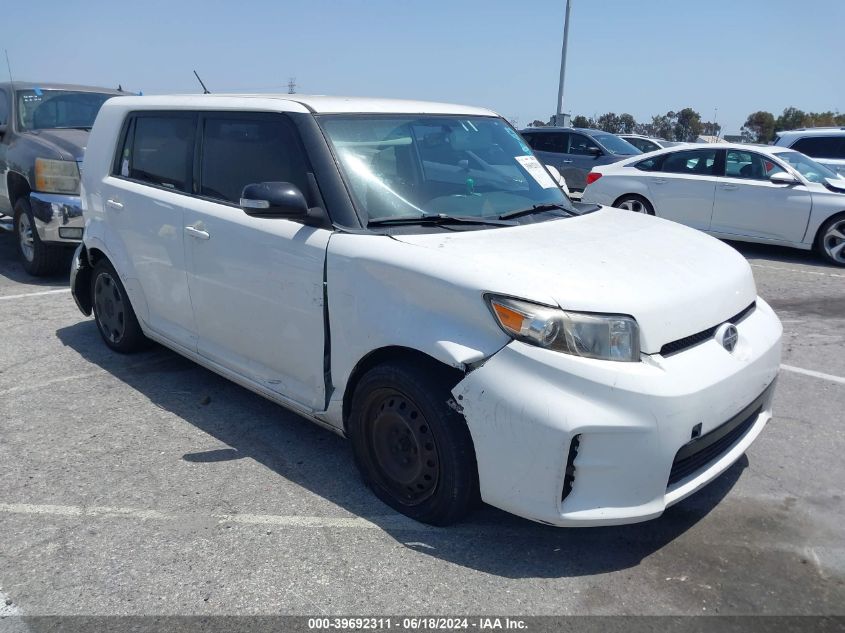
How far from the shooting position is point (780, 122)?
135 ft

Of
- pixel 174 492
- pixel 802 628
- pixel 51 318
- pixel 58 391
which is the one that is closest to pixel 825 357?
pixel 802 628

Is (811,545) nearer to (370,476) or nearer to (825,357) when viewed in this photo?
(370,476)

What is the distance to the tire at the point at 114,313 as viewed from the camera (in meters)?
5.30

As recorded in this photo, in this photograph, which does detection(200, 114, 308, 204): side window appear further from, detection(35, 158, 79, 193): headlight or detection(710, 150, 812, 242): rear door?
detection(710, 150, 812, 242): rear door

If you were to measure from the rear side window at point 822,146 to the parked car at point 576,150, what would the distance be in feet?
9.97

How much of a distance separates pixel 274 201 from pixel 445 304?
39.7 inches

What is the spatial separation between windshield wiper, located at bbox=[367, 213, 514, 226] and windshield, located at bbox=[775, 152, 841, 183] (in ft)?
25.6

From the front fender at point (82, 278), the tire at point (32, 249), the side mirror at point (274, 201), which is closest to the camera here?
the side mirror at point (274, 201)

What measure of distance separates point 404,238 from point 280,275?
2.40 ft

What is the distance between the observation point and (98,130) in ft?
17.6

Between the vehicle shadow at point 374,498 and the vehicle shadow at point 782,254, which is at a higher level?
the vehicle shadow at point 782,254

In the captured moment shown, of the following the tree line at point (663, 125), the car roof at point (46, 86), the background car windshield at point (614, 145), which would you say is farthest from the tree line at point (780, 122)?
the car roof at point (46, 86)

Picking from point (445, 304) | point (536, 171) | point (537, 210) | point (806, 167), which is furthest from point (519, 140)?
point (806, 167)

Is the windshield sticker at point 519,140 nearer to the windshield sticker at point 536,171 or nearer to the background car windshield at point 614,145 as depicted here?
the windshield sticker at point 536,171
